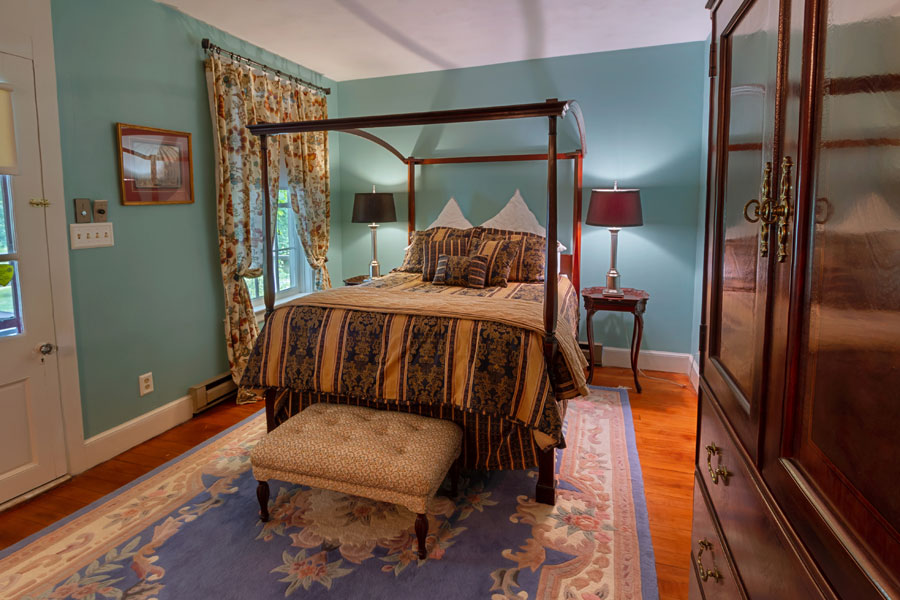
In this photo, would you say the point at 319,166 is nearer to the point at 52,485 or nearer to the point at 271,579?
the point at 52,485

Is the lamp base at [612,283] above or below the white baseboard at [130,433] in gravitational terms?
above

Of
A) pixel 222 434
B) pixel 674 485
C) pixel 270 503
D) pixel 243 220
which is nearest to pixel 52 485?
pixel 222 434

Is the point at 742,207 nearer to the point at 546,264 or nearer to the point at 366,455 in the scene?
the point at 546,264

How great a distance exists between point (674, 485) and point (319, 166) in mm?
3692

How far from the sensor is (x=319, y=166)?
464cm

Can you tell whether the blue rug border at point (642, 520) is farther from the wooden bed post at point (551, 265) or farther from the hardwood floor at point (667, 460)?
the wooden bed post at point (551, 265)

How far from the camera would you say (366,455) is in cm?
202

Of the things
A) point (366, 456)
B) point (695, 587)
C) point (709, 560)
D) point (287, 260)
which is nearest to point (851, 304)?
point (709, 560)

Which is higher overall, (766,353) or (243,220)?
(243,220)

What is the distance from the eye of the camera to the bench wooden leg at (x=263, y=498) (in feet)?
7.36

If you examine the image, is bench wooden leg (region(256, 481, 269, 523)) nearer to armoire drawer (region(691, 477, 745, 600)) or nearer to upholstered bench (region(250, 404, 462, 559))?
upholstered bench (region(250, 404, 462, 559))

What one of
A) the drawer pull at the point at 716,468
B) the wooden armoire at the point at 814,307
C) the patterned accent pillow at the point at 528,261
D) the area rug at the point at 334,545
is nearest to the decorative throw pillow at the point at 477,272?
the patterned accent pillow at the point at 528,261

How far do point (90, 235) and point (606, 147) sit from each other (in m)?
3.62

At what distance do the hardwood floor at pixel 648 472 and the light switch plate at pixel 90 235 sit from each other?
46.1 inches
